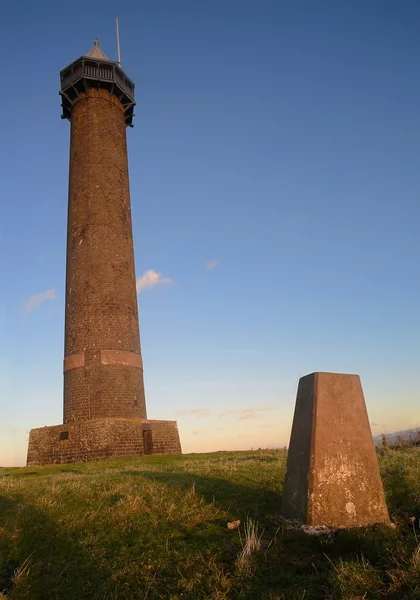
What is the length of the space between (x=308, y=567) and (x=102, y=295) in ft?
75.4

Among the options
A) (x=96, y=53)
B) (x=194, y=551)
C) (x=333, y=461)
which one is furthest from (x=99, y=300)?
(x=194, y=551)

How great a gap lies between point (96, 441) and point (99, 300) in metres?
8.07

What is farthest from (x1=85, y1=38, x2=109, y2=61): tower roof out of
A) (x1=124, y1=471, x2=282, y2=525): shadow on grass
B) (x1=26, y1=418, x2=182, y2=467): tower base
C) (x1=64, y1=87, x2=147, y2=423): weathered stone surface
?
(x1=124, y1=471, x2=282, y2=525): shadow on grass

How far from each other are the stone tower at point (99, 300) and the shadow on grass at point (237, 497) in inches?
538

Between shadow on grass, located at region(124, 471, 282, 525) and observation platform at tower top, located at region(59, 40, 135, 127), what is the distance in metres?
28.8

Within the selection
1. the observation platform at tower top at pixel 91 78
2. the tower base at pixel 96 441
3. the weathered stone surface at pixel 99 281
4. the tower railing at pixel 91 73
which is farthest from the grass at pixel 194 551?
the tower railing at pixel 91 73

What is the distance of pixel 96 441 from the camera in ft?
75.6

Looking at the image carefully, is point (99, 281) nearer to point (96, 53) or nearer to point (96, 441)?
point (96, 441)

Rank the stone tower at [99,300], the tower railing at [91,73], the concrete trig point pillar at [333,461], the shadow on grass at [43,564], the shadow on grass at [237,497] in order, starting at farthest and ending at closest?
the tower railing at [91,73], the stone tower at [99,300], the shadow on grass at [237,497], the concrete trig point pillar at [333,461], the shadow on grass at [43,564]

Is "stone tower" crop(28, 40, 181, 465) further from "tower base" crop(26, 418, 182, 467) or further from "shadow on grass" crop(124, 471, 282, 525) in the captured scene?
"shadow on grass" crop(124, 471, 282, 525)

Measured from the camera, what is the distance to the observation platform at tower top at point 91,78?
3136cm

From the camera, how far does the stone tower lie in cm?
2398

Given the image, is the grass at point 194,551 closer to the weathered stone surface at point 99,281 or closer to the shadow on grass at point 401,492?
the shadow on grass at point 401,492

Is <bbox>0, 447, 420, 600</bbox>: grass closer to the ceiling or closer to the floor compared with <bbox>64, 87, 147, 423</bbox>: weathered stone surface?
closer to the floor
